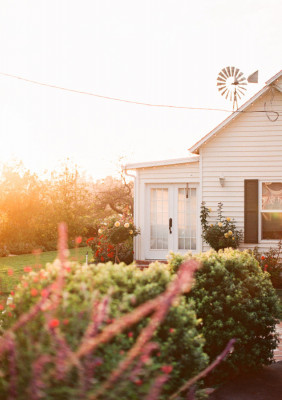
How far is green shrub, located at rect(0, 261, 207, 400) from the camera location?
8.49 feet

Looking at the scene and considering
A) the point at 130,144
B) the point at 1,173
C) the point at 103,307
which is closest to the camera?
the point at 103,307

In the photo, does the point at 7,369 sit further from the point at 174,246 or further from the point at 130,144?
the point at 130,144

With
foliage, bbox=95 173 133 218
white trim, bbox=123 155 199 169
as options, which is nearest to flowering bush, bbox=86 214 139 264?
white trim, bbox=123 155 199 169

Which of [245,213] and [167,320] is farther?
[245,213]

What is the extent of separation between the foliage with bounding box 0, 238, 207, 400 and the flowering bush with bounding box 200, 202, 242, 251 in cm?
883

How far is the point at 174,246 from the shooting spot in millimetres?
13625

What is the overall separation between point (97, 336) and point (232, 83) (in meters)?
13.3

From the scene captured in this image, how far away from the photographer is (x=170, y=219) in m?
13.7

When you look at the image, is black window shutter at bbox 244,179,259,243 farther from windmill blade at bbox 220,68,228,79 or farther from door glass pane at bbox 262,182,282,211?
windmill blade at bbox 220,68,228,79

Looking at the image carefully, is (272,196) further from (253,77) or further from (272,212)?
(253,77)

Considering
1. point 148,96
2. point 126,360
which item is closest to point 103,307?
point 126,360

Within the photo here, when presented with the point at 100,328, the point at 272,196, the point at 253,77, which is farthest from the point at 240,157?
the point at 100,328

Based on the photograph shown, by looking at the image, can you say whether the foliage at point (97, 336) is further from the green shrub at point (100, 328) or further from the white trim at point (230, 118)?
the white trim at point (230, 118)

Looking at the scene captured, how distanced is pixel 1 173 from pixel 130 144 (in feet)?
49.0
